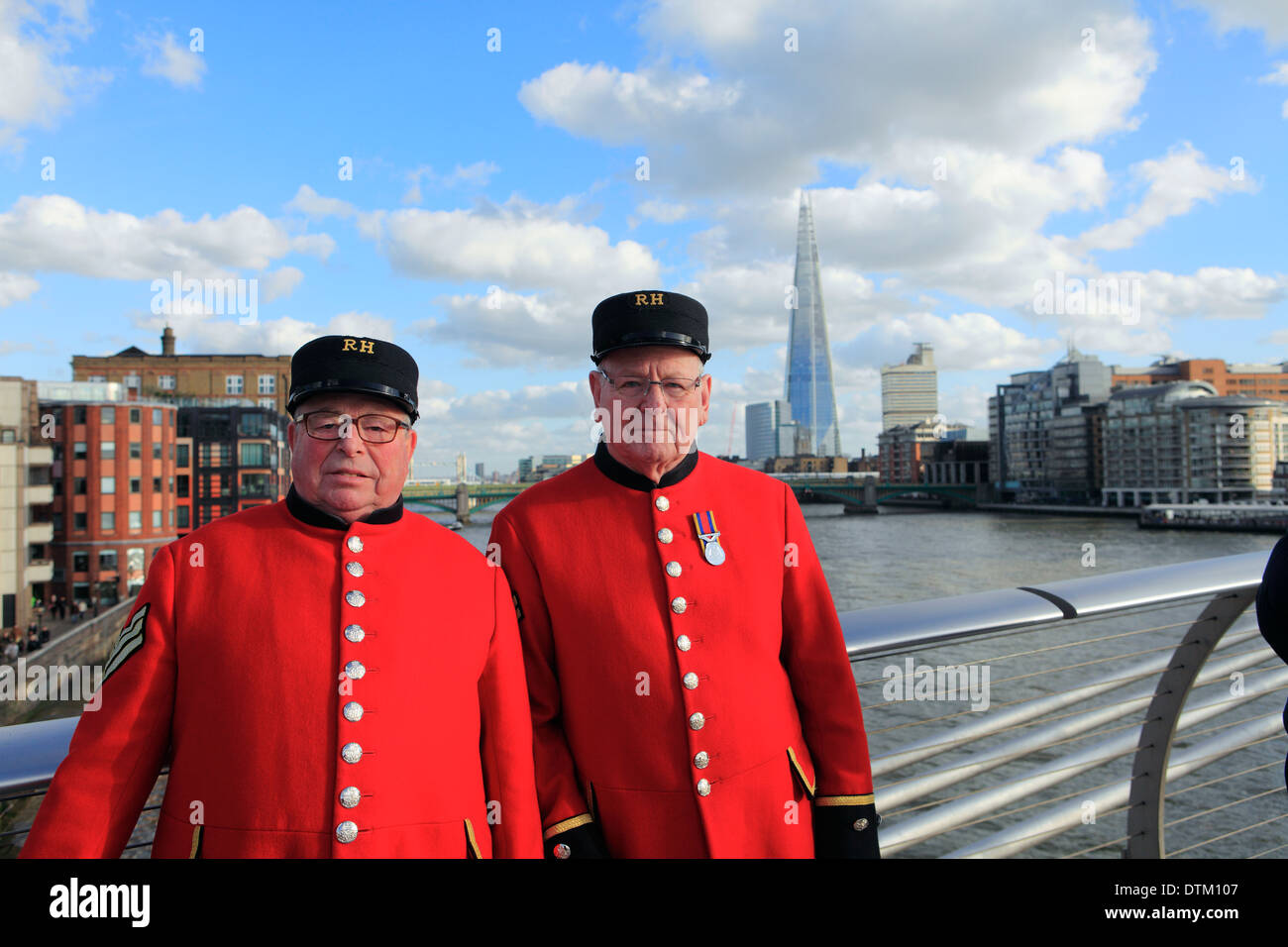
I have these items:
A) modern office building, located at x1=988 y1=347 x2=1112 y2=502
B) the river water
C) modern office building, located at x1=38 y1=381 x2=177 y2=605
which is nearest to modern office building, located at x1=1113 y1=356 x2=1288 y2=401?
modern office building, located at x1=988 y1=347 x2=1112 y2=502

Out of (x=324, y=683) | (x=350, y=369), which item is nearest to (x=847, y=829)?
(x=324, y=683)

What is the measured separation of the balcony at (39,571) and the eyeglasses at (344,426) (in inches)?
1176

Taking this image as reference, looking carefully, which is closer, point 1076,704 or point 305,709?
point 305,709

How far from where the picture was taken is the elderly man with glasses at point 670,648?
179cm

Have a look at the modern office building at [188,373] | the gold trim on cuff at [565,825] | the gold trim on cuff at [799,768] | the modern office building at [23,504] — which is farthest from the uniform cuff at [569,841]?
the modern office building at [188,373]

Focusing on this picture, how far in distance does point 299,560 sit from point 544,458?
4651 centimetres

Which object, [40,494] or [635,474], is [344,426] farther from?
[40,494]

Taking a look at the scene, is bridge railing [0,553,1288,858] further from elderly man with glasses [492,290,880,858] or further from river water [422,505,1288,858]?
elderly man with glasses [492,290,880,858]

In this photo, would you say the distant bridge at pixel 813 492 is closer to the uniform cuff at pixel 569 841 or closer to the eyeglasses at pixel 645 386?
the eyeglasses at pixel 645 386

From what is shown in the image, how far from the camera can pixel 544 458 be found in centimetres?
4791

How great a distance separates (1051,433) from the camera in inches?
3142

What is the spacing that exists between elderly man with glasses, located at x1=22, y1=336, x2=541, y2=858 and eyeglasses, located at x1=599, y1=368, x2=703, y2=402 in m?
0.46

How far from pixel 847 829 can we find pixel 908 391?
18025 cm
